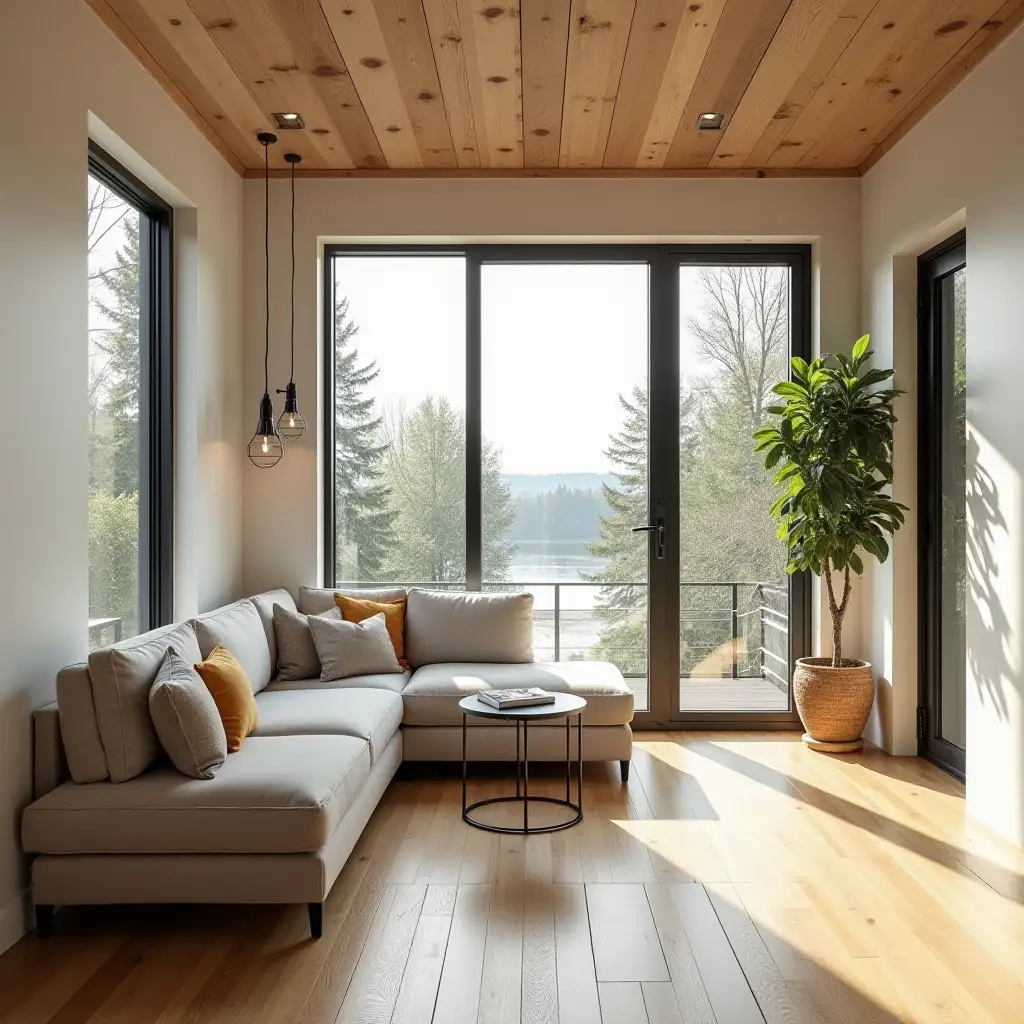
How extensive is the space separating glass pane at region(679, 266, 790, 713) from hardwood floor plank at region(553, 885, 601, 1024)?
8.06ft

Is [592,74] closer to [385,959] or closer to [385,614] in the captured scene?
[385,614]

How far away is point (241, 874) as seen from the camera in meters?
2.75

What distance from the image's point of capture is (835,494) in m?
4.55

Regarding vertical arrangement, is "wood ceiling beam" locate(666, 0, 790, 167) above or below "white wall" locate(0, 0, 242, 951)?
above

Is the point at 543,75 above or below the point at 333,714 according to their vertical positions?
above

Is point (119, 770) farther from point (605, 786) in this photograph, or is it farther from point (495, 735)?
point (605, 786)

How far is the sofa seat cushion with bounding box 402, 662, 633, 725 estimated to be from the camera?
14.3 feet

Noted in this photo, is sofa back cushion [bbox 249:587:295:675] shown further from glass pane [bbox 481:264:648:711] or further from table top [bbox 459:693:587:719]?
glass pane [bbox 481:264:648:711]

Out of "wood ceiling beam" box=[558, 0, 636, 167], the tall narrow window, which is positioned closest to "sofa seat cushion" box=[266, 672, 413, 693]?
the tall narrow window

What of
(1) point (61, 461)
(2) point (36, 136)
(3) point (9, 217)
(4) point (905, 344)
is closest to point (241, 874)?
(1) point (61, 461)

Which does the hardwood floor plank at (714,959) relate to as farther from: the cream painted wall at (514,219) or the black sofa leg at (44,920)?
the cream painted wall at (514,219)

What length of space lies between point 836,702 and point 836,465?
1.16 m

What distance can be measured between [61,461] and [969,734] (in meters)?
3.60

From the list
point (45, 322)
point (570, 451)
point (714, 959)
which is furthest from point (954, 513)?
point (45, 322)
